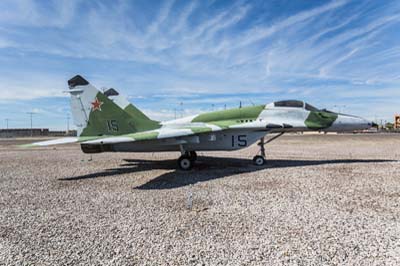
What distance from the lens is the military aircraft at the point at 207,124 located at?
1129 centimetres

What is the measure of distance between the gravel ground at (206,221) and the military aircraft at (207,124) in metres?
2.46

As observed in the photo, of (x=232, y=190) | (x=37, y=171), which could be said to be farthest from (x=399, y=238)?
(x=37, y=171)

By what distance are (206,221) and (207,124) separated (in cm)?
721

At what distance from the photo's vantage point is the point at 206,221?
5023 millimetres

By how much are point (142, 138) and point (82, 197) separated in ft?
10.6

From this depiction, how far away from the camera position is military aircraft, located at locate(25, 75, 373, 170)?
37.0 feet

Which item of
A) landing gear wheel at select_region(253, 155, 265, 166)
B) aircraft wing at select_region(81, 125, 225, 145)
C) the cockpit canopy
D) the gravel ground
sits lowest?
the gravel ground

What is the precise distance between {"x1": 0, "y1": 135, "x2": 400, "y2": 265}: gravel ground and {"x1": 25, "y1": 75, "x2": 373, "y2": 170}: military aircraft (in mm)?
2457

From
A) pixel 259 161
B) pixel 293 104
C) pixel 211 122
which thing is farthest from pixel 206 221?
pixel 293 104

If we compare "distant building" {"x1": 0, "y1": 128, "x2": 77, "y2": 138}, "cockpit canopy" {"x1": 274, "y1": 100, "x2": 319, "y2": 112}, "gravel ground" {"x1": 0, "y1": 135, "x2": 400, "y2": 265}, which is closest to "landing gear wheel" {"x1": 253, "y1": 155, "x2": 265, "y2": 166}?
"cockpit canopy" {"x1": 274, "y1": 100, "x2": 319, "y2": 112}

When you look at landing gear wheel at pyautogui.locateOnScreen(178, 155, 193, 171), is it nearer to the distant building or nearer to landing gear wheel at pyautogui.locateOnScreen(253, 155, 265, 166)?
landing gear wheel at pyautogui.locateOnScreen(253, 155, 265, 166)

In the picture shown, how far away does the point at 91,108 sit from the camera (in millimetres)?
11789

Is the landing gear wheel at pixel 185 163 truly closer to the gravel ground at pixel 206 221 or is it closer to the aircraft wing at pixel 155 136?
the aircraft wing at pixel 155 136

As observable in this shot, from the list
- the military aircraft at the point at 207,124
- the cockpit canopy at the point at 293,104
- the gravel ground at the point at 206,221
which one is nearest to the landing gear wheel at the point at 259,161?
the military aircraft at the point at 207,124
